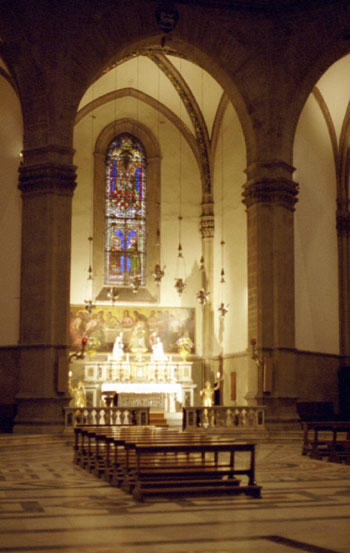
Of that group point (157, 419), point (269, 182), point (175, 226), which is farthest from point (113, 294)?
point (269, 182)

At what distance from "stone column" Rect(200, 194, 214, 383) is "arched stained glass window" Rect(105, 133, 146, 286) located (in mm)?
2063

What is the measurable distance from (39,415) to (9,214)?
5.13 meters

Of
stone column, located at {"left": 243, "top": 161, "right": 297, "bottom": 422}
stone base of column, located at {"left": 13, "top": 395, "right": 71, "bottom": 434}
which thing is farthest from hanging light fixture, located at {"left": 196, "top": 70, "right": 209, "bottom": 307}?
stone base of column, located at {"left": 13, "top": 395, "right": 71, "bottom": 434}

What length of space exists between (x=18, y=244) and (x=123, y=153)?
9102mm

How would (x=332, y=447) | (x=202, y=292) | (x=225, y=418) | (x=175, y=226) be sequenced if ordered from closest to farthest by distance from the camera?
(x=332, y=447)
(x=225, y=418)
(x=202, y=292)
(x=175, y=226)

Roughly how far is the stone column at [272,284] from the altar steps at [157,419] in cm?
298

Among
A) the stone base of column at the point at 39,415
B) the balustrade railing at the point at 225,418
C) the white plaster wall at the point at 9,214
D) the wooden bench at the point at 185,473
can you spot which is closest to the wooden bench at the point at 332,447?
the balustrade railing at the point at 225,418

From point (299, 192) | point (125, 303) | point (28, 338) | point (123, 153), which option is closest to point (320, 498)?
point (28, 338)

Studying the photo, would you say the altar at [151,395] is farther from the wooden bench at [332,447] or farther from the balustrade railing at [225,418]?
the wooden bench at [332,447]

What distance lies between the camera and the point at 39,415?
746 inches

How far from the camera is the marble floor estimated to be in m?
5.84

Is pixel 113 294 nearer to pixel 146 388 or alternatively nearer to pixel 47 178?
pixel 146 388

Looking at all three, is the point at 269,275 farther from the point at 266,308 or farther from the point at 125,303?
the point at 125,303

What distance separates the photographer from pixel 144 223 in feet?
92.1
